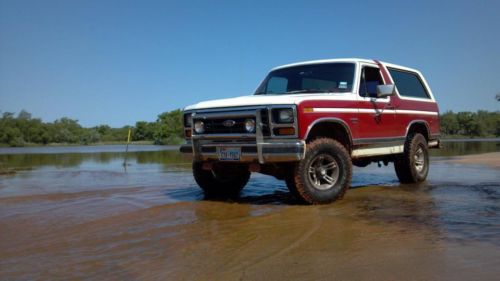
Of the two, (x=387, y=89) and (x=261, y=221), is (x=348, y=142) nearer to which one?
(x=387, y=89)

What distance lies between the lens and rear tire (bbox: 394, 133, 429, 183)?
27.3 feet

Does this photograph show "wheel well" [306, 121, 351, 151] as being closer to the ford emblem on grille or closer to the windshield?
the windshield

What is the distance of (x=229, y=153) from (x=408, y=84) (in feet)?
14.5

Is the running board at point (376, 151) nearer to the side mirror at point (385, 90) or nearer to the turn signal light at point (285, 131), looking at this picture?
the side mirror at point (385, 90)

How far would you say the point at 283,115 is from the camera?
19.1ft

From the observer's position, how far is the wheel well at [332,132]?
638cm

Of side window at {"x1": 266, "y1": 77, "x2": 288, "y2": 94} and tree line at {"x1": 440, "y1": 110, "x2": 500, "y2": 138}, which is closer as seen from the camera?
side window at {"x1": 266, "y1": 77, "x2": 288, "y2": 94}

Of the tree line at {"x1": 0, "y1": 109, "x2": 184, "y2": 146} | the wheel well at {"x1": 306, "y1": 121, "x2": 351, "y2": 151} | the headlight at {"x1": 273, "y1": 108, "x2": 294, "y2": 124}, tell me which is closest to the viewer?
the headlight at {"x1": 273, "y1": 108, "x2": 294, "y2": 124}

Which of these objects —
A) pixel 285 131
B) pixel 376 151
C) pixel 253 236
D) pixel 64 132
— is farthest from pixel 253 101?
pixel 64 132

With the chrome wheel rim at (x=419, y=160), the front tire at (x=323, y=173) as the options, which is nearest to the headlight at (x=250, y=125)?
the front tire at (x=323, y=173)

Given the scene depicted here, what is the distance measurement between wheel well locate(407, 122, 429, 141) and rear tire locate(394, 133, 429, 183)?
0.15 m

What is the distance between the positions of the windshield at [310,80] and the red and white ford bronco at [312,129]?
0.05ft

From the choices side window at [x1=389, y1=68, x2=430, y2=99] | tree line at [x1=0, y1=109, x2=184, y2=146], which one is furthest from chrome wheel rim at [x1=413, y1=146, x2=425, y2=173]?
tree line at [x1=0, y1=109, x2=184, y2=146]

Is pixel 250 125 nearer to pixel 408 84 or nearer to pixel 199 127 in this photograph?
pixel 199 127
